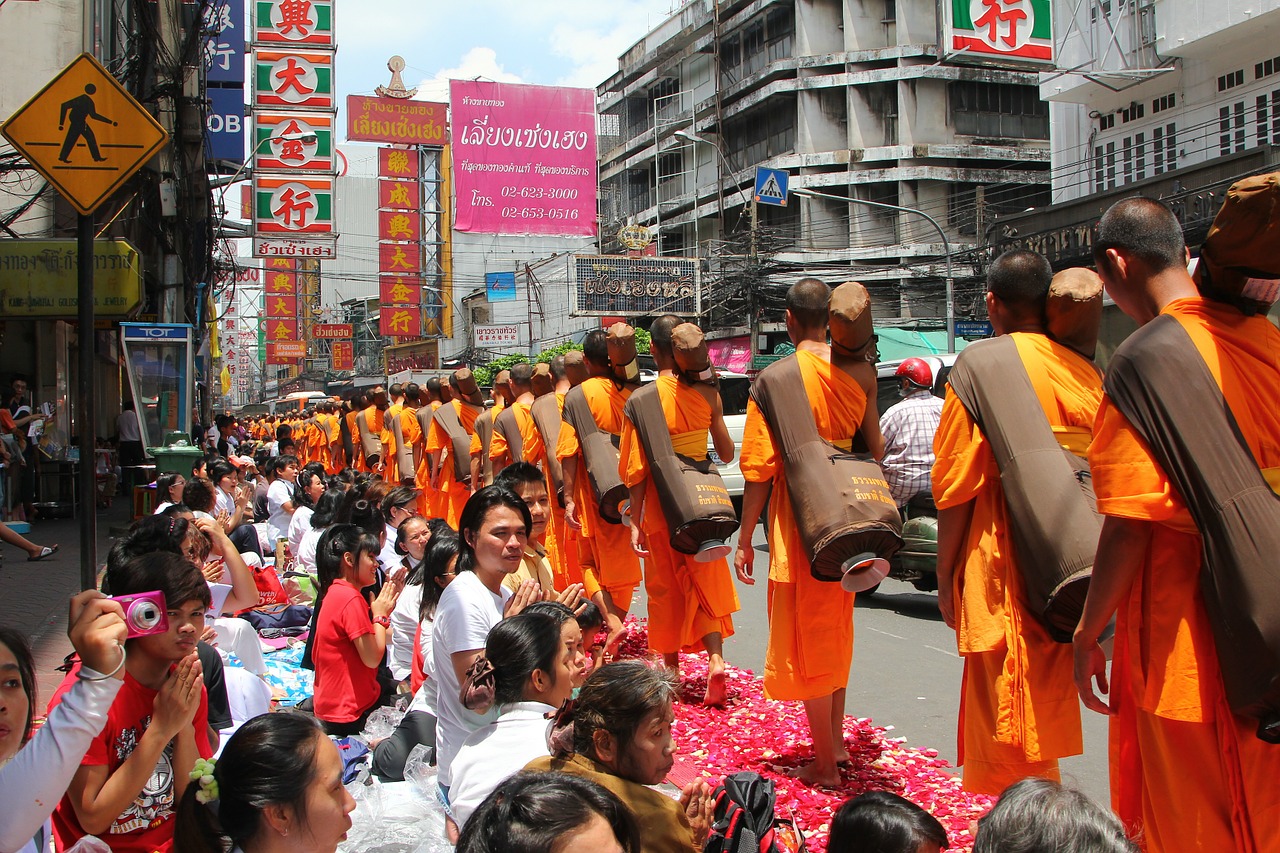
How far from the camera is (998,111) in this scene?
4006 cm

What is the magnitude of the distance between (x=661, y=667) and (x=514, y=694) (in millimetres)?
739

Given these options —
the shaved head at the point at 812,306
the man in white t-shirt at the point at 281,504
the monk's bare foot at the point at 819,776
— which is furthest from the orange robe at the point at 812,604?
the man in white t-shirt at the point at 281,504

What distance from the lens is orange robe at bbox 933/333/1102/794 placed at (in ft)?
11.5

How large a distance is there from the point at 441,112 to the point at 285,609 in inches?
1352

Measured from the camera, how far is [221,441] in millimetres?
19516

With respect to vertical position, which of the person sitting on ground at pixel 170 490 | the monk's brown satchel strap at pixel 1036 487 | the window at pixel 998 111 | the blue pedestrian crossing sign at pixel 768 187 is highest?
the window at pixel 998 111

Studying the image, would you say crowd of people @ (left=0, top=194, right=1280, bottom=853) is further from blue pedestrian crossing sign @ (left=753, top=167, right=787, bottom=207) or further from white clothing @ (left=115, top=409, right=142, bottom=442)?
blue pedestrian crossing sign @ (left=753, top=167, right=787, bottom=207)

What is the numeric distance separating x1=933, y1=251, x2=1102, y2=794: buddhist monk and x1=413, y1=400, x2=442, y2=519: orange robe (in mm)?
9400

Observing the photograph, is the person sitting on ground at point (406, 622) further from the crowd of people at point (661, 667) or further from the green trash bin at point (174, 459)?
the green trash bin at point (174, 459)

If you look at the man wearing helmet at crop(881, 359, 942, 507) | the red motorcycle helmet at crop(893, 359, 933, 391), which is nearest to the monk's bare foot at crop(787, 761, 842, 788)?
the man wearing helmet at crop(881, 359, 942, 507)

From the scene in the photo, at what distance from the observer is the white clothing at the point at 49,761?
8.12ft

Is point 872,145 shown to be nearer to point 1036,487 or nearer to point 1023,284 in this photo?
point 1023,284

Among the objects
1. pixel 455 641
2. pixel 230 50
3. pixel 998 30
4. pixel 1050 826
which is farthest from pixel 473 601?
pixel 230 50

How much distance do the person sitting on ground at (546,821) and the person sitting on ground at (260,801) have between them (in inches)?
26.4
